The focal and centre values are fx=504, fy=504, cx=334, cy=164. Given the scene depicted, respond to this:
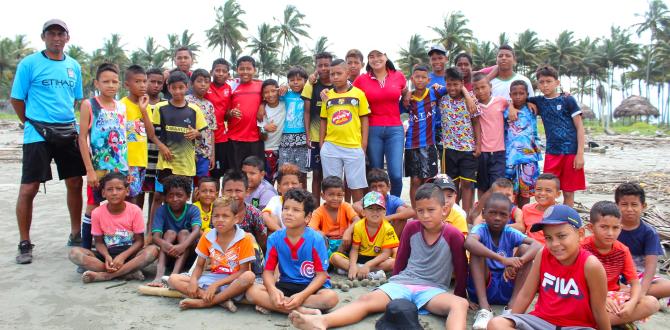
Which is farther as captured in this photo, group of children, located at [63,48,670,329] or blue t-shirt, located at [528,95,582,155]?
blue t-shirt, located at [528,95,582,155]

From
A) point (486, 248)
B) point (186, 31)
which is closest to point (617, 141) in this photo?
point (486, 248)

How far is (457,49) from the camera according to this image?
169 ft

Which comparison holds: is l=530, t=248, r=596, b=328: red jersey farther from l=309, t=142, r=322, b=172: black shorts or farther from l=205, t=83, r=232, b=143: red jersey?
l=205, t=83, r=232, b=143: red jersey

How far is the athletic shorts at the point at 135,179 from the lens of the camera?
222 inches

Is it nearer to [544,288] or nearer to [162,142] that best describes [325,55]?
[162,142]

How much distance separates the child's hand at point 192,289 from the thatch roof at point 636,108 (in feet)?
164

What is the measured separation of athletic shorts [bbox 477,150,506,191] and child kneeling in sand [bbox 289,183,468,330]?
254 centimetres

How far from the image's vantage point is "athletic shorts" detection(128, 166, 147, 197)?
18.5 feet

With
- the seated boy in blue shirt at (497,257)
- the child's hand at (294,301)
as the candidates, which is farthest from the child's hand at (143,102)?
the seated boy in blue shirt at (497,257)

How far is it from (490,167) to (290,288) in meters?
3.45

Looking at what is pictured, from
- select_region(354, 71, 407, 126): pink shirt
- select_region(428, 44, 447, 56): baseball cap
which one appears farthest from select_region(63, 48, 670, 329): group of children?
select_region(428, 44, 447, 56): baseball cap

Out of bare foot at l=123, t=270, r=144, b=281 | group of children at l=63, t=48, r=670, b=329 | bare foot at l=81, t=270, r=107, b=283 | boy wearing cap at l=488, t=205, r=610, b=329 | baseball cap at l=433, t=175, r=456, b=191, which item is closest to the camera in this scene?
boy wearing cap at l=488, t=205, r=610, b=329

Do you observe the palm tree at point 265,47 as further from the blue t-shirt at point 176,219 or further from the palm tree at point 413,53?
the blue t-shirt at point 176,219

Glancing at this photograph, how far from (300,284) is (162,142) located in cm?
285
